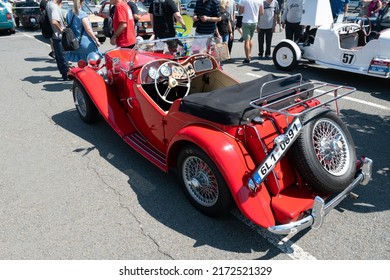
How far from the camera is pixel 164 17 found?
6590mm

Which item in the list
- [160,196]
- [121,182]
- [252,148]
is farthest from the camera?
[121,182]

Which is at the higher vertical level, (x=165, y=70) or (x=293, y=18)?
(x=293, y=18)

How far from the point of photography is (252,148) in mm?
2680

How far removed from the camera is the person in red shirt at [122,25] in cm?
544

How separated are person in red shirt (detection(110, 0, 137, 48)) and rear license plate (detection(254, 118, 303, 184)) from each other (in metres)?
4.12

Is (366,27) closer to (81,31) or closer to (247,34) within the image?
(247,34)

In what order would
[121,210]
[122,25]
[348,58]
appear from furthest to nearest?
[348,58], [122,25], [121,210]

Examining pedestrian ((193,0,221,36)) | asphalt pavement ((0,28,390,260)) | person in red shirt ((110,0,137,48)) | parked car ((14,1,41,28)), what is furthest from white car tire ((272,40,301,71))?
parked car ((14,1,41,28))

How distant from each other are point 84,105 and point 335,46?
5.31m

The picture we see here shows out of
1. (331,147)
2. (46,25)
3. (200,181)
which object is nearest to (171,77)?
(200,181)

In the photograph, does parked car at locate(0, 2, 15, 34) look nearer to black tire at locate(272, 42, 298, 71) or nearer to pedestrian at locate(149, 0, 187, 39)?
pedestrian at locate(149, 0, 187, 39)

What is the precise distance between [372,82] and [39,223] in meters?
6.84
